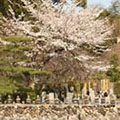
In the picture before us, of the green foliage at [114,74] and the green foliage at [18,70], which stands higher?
the green foliage at [114,74]

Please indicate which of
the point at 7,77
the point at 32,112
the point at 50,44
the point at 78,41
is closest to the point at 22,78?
the point at 7,77

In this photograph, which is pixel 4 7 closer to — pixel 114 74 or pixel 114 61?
pixel 114 74

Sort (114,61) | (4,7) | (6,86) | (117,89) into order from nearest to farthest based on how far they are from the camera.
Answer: (6,86) < (4,7) < (117,89) < (114,61)

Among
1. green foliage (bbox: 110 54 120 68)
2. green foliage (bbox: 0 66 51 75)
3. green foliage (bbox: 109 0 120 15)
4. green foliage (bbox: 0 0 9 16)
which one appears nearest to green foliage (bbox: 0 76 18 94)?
green foliage (bbox: 0 66 51 75)

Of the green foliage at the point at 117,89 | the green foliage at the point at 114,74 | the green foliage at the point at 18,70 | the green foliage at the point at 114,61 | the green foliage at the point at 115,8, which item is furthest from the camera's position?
the green foliage at the point at 115,8

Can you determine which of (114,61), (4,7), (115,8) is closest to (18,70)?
(4,7)

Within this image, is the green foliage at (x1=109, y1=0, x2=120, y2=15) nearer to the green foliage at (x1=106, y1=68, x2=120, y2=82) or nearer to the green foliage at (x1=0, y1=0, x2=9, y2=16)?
the green foliage at (x1=106, y1=68, x2=120, y2=82)

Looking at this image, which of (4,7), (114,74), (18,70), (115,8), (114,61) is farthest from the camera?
(115,8)

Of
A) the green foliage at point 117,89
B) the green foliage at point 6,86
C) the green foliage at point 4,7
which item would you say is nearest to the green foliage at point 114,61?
the green foliage at point 117,89

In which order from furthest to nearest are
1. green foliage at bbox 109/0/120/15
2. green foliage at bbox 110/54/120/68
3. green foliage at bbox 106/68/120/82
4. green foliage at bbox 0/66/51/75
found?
green foliage at bbox 109/0/120/15, green foliage at bbox 110/54/120/68, green foliage at bbox 106/68/120/82, green foliage at bbox 0/66/51/75

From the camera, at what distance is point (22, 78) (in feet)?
57.5

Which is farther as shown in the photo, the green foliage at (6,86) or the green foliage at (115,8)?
the green foliage at (115,8)

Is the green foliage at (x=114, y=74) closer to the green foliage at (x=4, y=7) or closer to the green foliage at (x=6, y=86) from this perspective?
the green foliage at (x=4, y=7)

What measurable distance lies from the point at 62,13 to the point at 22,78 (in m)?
6.13
